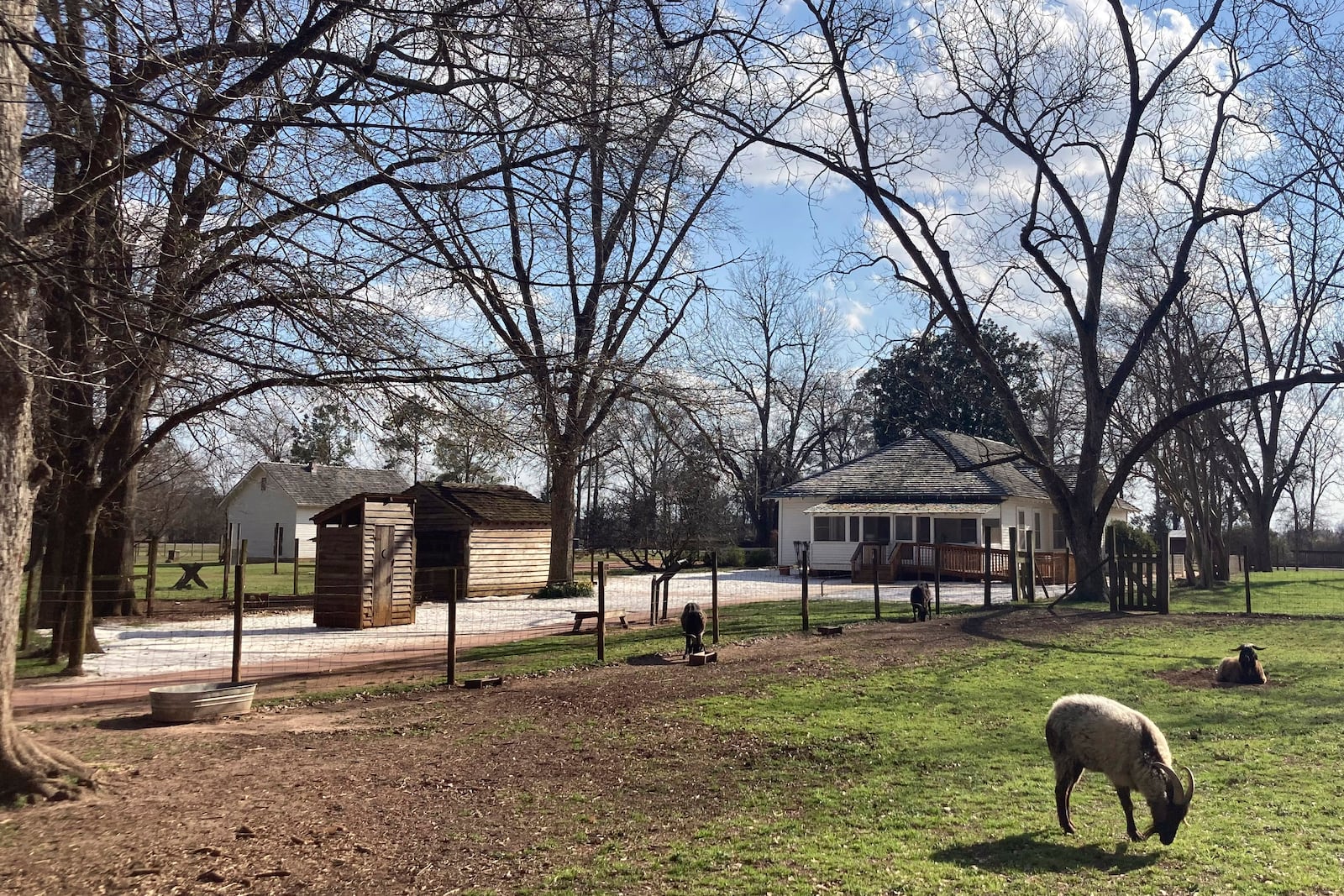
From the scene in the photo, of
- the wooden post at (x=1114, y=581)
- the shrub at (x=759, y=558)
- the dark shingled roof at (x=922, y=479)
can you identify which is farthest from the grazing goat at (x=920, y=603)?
the shrub at (x=759, y=558)

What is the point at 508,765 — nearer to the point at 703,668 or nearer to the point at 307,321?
the point at 307,321

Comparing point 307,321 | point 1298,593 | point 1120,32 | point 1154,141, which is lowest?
point 1298,593

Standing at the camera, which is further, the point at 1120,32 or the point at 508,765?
the point at 1120,32

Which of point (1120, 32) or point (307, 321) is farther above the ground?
point (1120, 32)

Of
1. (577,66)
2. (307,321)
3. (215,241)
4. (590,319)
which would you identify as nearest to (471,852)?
(307,321)

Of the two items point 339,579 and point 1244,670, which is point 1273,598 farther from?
point 339,579

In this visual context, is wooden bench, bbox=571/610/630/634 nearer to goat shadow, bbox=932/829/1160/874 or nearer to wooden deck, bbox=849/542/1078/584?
goat shadow, bbox=932/829/1160/874

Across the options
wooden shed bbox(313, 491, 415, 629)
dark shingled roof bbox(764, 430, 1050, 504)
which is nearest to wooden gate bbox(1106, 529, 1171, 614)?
dark shingled roof bbox(764, 430, 1050, 504)

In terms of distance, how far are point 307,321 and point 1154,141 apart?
24.4 meters

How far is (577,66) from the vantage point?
19.3 ft

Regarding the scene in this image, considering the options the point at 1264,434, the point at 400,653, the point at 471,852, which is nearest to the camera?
the point at 471,852

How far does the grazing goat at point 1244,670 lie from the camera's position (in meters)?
11.5

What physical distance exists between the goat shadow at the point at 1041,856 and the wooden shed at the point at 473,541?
22087mm

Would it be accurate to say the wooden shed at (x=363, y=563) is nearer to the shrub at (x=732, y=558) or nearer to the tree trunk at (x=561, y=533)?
the tree trunk at (x=561, y=533)
